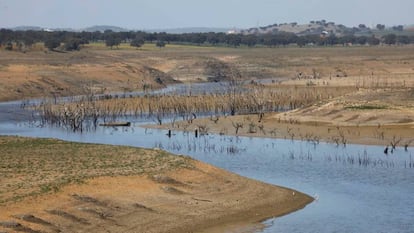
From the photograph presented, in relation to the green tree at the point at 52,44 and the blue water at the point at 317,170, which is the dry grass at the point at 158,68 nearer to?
the green tree at the point at 52,44

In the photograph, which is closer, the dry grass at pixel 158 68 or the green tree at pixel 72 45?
the dry grass at pixel 158 68

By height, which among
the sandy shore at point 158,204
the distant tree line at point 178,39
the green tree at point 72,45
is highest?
the sandy shore at point 158,204

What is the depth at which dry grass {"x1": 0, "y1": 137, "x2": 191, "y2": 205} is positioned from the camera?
2505cm

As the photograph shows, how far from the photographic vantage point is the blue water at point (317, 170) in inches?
1020

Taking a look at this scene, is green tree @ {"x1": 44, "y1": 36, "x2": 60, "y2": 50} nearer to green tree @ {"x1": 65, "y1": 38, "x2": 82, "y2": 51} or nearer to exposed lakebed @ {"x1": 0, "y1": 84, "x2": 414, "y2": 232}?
green tree @ {"x1": 65, "y1": 38, "x2": 82, "y2": 51}

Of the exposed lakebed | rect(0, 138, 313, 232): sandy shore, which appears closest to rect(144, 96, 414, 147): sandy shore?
the exposed lakebed

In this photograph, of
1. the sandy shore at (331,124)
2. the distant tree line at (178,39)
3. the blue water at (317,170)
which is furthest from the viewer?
the distant tree line at (178,39)

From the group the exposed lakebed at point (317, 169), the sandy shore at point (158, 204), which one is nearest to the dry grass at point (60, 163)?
the sandy shore at point (158, 204)

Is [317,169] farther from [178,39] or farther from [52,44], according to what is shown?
[178,39]

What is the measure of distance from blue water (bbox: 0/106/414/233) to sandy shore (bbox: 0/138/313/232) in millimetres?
1299

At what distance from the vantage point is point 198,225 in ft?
80.0

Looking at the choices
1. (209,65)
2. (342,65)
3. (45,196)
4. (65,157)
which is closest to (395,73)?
(342,65)

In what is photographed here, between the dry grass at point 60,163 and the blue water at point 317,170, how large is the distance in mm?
4810

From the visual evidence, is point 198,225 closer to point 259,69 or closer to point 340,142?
point 340,142
